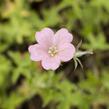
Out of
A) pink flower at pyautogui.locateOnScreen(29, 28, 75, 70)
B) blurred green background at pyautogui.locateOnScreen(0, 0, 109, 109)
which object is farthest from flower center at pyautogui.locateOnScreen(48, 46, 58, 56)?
blurred green background at pyautogui.locateOnScreen(0, 0, 109, 109)

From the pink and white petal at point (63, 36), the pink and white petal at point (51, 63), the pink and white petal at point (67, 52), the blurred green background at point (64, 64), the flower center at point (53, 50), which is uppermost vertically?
the pink and white petal at point (63, 36)

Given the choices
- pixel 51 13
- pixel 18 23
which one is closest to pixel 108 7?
pixel 51 13

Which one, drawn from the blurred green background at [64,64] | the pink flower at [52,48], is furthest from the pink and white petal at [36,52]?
the blurred green background at [64,64]

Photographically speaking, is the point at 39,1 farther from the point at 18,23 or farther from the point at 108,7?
the point at 108,7

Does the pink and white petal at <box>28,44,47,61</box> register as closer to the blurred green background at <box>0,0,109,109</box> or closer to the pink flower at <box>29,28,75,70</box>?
the pink flower at <box>29,28,75,70</box>

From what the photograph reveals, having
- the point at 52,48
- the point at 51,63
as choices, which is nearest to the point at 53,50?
the point at 52,48

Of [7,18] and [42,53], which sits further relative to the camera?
[7,18]

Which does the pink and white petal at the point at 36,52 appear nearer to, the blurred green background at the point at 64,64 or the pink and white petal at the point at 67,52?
the pink and white petal at the point at 67,52
